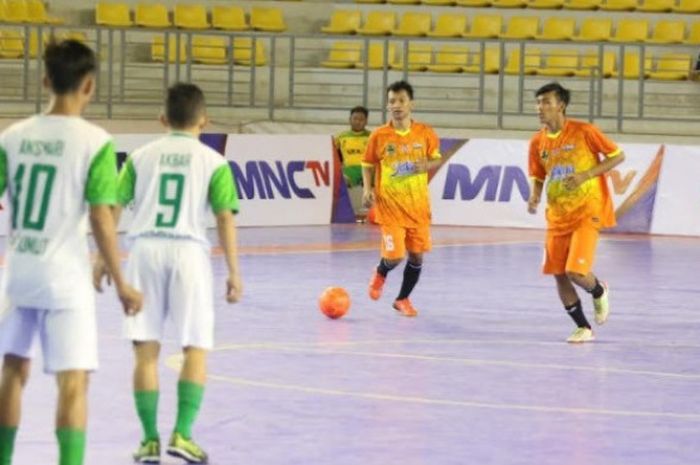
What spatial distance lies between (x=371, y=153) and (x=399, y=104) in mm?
674

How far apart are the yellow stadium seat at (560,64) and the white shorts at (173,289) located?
→ 64.4ft

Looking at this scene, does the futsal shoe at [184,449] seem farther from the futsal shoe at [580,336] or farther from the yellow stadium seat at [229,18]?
the yellow stadium seat at [229,18]

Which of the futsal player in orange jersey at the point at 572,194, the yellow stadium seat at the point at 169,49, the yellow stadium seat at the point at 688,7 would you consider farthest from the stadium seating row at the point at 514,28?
the futsal player in orange jersey at the point at 572,194

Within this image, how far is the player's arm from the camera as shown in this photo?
8.70 meters

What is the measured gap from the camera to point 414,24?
29.5m

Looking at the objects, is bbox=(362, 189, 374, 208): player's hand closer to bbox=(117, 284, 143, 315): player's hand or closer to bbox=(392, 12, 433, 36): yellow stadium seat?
bbox=(117, 284, 143, 315): player's hand

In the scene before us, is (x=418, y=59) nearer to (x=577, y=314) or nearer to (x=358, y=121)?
(x=358, y=121)

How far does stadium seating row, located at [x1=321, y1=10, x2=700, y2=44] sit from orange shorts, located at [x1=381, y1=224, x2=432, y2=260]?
13.5 metres

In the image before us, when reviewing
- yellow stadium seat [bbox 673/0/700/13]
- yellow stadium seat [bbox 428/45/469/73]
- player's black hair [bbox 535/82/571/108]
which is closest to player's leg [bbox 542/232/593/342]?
player's black hair [bbox 535/82/571/108]

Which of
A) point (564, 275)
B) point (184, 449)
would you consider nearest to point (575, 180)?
point (564, 275)

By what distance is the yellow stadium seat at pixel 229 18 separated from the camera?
2938 cm

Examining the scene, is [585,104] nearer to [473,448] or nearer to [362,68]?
[362,68]

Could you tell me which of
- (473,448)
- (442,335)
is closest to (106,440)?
(473,448)

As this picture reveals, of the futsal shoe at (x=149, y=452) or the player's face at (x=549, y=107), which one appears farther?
the player's face at (x=549, y=107)
